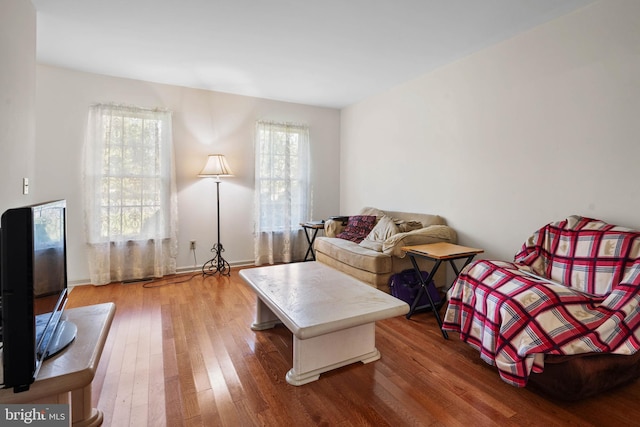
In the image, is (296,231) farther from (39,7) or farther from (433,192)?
(39,7)

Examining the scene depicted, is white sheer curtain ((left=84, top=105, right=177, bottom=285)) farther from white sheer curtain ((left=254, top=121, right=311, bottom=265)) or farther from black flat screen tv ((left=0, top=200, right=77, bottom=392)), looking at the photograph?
black flat screen tv ((left=0, top=200, right=77, bottom=392))

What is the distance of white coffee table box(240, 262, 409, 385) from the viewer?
5.56ft

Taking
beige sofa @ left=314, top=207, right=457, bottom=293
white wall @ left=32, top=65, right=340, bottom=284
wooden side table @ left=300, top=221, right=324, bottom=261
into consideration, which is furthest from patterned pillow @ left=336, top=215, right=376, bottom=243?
white wall @ left=32, top=65, right=340, bottom=284

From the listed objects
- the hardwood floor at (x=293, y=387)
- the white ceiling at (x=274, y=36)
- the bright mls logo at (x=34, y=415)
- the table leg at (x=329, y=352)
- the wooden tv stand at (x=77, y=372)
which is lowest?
the hardwood floor at (x=293, y=387)

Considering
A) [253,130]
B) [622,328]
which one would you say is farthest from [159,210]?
[622,328]

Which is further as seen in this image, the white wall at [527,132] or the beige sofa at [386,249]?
the beige sofa at [386,249]

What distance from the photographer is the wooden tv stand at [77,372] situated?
0.97 meters

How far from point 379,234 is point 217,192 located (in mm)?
2198

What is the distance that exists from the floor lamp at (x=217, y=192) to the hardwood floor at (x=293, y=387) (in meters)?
1.55

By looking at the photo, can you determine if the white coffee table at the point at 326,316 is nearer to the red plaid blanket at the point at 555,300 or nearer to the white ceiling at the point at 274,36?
the red plaid blanket at the point at 555,300

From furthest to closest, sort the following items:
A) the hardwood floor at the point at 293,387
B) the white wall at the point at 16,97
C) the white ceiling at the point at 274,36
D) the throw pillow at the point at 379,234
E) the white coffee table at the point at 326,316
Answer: the throw pillow at the point at 379,234
the white ceiling at the point at 274,36
the white wall at the point at 16,97
the white coffee table at the point at 326,316
the hardwood floor at the point at 293,387

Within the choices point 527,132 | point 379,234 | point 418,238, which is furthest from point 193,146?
point 527,132

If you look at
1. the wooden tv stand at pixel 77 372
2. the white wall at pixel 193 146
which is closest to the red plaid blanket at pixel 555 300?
the wooden tv stand at pixel 77 372

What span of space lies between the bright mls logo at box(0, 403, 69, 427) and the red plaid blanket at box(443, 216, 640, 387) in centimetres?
203
